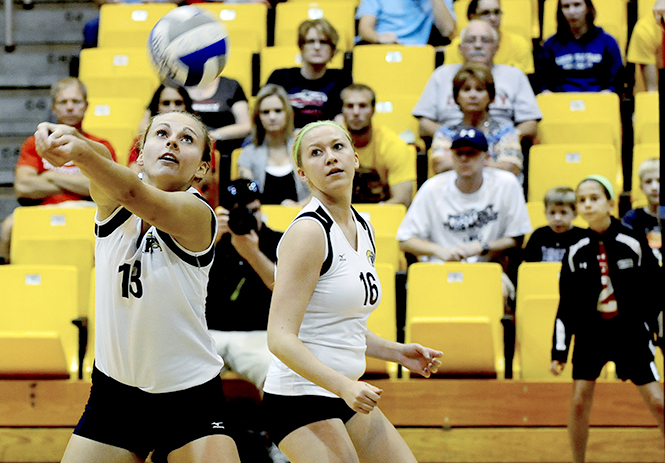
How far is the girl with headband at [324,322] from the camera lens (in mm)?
2234

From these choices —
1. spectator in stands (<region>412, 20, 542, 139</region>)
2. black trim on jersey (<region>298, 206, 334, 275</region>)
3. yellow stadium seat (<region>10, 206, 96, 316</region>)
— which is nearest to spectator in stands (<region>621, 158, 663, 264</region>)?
spectator in stands (<region>412, 20, 542, 139</region>)

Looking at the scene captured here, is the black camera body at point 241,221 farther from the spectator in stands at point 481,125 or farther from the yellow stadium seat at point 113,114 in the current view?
the yellow stadium seat at point 113,114

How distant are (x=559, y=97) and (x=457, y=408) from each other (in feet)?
8.73

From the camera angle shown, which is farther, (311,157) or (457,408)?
(457,408)

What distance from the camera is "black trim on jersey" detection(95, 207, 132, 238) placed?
90.7 inches

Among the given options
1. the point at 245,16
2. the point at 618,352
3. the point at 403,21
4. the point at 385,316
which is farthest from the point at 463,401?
the point at 245,16

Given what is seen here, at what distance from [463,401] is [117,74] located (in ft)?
12.8

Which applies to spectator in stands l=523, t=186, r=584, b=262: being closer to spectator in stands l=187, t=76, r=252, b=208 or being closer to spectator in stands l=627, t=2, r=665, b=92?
spectator in stands l=627, t=2, r=665, b=92

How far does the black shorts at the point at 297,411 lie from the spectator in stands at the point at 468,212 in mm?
2371

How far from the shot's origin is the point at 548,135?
5824mm

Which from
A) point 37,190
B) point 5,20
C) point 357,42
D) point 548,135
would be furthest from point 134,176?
point 5,20

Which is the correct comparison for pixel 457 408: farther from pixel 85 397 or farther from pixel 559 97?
pixel 559 97

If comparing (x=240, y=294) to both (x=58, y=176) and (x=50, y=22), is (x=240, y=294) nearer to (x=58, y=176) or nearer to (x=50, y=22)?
(x=58, y=176)

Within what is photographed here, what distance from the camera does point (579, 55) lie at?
600 centimetres
